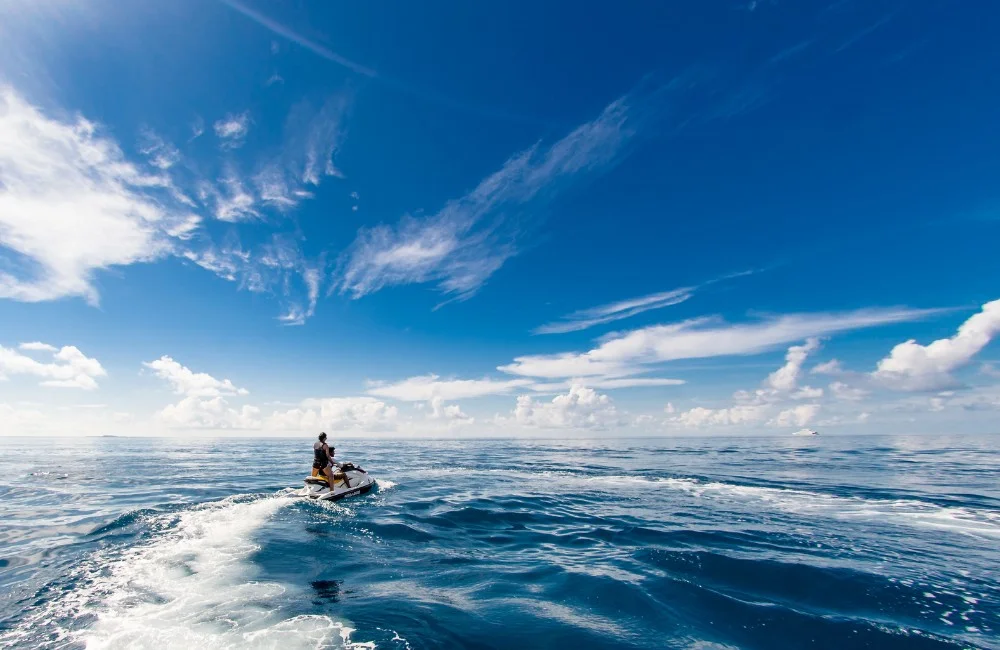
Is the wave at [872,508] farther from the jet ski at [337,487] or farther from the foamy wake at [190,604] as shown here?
the foamy wake at [190,604]

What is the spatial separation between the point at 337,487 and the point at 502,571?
15.4 metres

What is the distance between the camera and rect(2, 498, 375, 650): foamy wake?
29.1 feet

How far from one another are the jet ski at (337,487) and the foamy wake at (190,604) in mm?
7750

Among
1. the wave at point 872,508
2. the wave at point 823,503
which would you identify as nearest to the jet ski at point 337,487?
the wave at point 823,503

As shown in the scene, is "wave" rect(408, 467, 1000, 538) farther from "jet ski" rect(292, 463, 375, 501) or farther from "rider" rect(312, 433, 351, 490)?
"rider" rect(312, 433, 351, 490)

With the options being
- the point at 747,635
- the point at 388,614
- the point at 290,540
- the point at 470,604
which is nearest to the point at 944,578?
the point at 747,635

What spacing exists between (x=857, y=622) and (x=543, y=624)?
25.2 feet

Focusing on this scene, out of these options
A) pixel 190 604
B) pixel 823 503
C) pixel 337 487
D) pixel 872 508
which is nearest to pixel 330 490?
pixel 337 487

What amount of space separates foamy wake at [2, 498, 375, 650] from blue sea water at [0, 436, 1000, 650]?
6cm

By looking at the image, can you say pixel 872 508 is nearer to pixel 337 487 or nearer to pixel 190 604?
pixel 337 487

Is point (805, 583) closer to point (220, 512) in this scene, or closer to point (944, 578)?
point (944, 578)

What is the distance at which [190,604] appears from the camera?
10.7 meters

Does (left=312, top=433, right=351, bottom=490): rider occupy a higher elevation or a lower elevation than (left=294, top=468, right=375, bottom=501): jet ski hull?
higher

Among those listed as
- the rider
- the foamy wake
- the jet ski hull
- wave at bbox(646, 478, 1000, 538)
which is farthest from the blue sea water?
the rider
